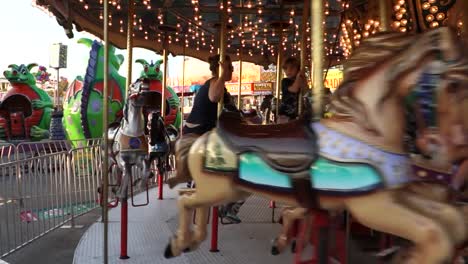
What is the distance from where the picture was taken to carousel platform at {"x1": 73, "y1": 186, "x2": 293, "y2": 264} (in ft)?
13.0

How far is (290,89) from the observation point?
14.8 feet

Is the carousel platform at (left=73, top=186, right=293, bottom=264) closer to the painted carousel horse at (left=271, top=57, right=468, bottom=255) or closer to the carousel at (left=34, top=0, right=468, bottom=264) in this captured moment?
the carousel at (left=34, top=0, right=468, bottom=264)

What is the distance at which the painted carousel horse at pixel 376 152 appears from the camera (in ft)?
5.65

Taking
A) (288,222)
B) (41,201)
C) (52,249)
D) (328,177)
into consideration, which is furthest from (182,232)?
(41,201)

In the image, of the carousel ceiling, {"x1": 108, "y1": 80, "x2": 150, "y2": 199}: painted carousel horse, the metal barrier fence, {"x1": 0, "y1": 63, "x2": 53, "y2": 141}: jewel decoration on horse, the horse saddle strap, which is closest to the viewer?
the horse saddle strap

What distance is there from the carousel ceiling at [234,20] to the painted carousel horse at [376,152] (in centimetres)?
179

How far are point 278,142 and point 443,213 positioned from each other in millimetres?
777

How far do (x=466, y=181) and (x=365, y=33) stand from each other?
10.4 feet

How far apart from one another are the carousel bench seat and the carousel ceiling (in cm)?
184

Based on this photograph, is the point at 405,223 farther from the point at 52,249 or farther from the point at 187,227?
the point at 52,249

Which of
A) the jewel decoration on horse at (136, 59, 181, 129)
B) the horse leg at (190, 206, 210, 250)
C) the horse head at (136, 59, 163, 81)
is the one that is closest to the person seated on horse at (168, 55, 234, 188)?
the horse leg at (190, 206, 210, 250)

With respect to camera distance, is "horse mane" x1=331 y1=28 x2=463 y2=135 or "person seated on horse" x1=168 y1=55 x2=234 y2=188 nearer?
"horse mane" x1=331 y1=28 x2=463 y2=135

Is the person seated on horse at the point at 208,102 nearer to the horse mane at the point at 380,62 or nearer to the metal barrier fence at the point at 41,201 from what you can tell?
the horse mane at the point at 380,62

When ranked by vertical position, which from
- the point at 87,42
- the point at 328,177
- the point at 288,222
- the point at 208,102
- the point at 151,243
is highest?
the point at 87,42
